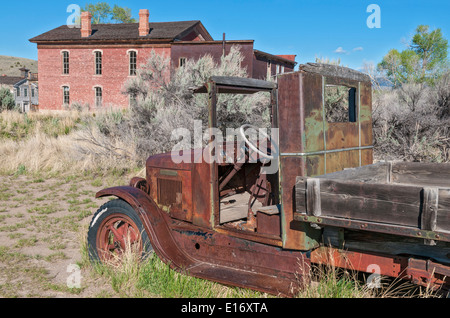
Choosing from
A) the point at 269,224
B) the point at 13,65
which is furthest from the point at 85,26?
the point at 13,65

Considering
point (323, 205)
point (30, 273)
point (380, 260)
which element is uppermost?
point (323, 205)

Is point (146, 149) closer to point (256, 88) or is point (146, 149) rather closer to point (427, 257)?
point (256, 88)

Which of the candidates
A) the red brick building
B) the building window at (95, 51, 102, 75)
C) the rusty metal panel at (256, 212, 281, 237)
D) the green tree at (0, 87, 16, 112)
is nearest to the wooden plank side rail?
the rusty metal panel at (256, 212, 281, 237)

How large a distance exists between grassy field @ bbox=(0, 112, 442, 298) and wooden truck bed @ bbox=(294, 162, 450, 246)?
73 cm

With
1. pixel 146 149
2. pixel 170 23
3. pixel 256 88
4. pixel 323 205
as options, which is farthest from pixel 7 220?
pixel 170 23

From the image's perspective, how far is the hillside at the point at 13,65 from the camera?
77062 millimetres

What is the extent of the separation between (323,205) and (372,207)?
Answer: 35 centimetres

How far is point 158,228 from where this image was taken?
158 inches

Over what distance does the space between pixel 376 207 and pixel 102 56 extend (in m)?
31.8

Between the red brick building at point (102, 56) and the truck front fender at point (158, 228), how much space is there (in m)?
24.7

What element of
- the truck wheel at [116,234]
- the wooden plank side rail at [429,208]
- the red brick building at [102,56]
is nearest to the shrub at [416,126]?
the truck wheel at [116,234]

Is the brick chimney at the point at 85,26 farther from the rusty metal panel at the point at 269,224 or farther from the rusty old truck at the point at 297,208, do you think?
the rusty metal panel at the point at 269,224

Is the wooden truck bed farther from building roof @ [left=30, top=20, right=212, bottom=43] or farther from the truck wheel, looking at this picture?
building roof @ [left=30, top=20, right=212, bottom=43]

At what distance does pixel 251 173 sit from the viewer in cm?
482
